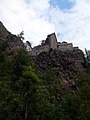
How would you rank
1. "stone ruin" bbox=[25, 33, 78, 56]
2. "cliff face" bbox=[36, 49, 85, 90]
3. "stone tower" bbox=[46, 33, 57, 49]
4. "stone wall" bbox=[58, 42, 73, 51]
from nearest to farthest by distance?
"cliff face" bbox=[36, 49, 85, 90] → "stone wall" bbox=[58, 42, 73, 51] → "stone ruin" bbox=[25, 33, 78, 56] → "stone tower" bbox=[46, 33, 57, 49]

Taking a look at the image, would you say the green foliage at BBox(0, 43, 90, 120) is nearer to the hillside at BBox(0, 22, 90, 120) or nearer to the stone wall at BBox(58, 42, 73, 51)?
the hillside at BBox(0, 22, 90, 120)

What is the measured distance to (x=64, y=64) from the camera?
83.7 meters

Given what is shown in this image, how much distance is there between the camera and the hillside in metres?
54.7

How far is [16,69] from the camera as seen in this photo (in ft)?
237

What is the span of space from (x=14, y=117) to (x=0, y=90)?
4823mm

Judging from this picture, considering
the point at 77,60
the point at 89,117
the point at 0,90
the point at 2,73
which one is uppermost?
the point at 77,60

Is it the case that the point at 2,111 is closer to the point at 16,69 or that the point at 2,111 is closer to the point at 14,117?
the point at 14,117

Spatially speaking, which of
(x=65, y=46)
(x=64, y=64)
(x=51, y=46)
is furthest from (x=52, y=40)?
(x=64, y=64)

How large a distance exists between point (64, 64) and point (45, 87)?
2059 cm

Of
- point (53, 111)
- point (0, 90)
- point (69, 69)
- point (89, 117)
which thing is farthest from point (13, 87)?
point (69, 69)

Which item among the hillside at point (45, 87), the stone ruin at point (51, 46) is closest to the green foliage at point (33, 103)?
the hillside at point (45, 87)

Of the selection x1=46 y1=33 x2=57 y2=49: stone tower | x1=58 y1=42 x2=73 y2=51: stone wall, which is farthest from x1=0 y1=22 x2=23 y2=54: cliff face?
x1=58 y1=42 x2=73 y2=51: stone wall

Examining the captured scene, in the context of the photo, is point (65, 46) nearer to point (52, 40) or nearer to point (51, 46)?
point (51, 46)

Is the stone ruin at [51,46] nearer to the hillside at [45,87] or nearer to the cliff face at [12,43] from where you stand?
the cliff face at [12,43]
